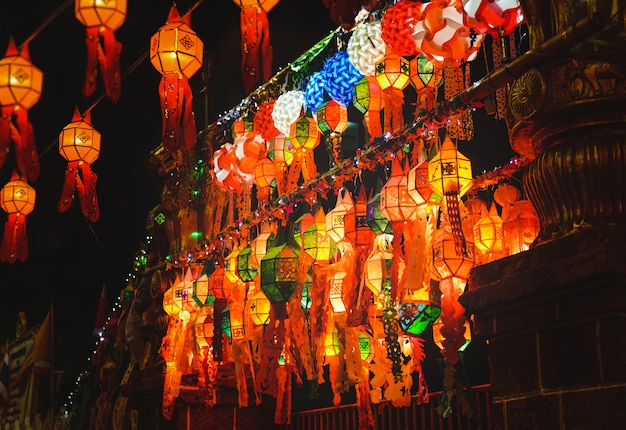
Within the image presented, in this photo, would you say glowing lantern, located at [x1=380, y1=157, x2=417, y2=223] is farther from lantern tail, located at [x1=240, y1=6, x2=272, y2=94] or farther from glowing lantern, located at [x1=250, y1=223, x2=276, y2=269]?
glowing lantern, located at [x1=250, y1=223, x2=276, y2=269]

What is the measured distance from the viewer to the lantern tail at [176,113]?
6.43 metres

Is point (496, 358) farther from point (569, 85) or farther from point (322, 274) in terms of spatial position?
point (322, 274)

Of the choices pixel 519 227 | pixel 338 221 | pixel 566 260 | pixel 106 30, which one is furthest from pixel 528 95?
pixel 106 30

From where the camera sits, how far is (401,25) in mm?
5863

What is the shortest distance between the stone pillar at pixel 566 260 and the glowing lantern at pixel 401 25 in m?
2.16

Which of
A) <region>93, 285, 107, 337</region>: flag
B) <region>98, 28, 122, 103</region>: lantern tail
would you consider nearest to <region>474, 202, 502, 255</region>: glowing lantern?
<region>98, 28, 122, 103</region>: lantern tail

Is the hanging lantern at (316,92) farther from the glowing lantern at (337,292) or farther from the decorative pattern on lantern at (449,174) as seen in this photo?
the decorative pattern on lantern at (449,174)

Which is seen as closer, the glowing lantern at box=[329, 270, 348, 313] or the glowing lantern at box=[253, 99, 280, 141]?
the glowing lantern at box=[329, 270, 348, 313]

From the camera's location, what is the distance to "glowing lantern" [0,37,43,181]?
7.45 meters

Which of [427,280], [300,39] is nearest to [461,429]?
[427,280]

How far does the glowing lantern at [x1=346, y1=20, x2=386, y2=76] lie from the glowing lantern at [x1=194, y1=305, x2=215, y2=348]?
3.32 m

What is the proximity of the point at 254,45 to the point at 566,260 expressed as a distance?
3.27 meters

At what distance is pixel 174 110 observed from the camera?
6.59 meters

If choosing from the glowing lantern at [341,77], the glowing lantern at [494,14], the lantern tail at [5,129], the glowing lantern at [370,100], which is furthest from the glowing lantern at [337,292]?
the lantern tail at [5,129]
